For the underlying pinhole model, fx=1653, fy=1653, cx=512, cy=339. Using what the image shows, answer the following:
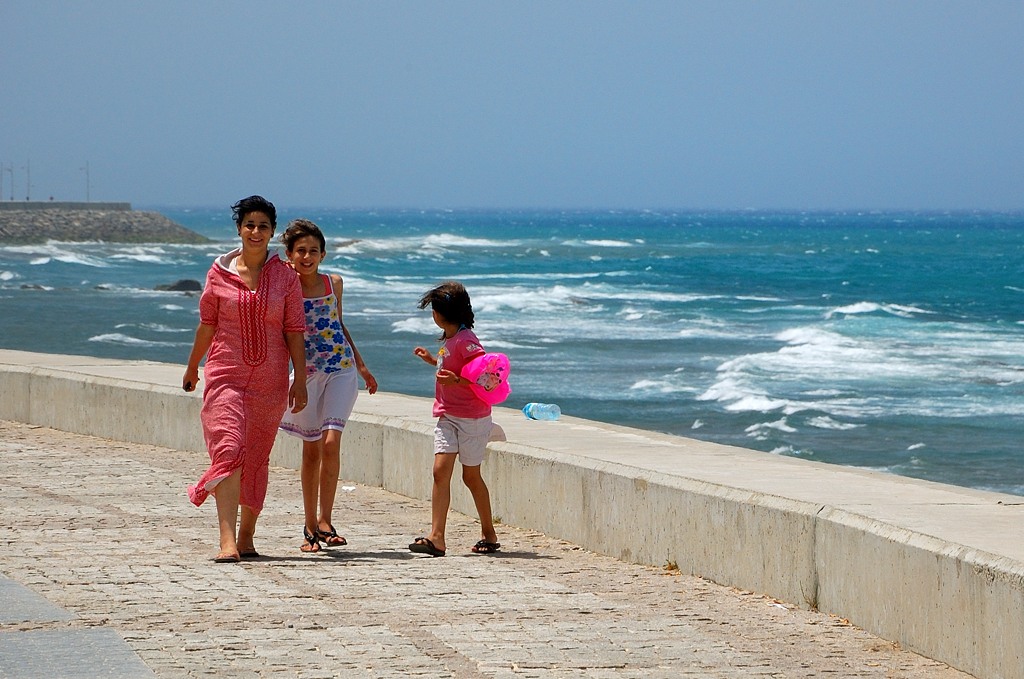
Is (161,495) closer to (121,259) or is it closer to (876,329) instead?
(876,329)

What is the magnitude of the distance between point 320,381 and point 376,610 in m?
1.89

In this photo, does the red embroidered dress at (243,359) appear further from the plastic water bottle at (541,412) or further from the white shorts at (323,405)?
the plastic water bottle at (541,412)

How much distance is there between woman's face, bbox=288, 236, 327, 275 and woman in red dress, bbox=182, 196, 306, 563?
0.30 meters

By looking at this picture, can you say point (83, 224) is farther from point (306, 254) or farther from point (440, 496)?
point (440, 496)

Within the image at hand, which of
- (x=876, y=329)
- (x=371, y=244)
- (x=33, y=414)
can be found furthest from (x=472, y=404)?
(x=371, y=244)

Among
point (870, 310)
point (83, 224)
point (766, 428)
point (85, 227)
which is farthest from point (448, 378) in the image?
point (83, 224)

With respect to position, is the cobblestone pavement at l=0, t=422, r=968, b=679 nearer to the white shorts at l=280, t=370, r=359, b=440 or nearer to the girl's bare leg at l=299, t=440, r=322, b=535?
the girl's bare leg at l=299, t=440, r=322, b=535

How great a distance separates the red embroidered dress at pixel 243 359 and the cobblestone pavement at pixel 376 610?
51 centimetres

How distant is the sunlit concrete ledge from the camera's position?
558cm

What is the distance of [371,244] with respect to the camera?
404ft

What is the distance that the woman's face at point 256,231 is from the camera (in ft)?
23.7

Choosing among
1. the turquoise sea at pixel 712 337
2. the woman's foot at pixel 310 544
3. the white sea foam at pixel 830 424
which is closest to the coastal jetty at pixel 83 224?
the turquoise sea at pixel 712 337

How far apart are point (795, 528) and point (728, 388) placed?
837 inches

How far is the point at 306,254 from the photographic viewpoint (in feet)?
25.3
